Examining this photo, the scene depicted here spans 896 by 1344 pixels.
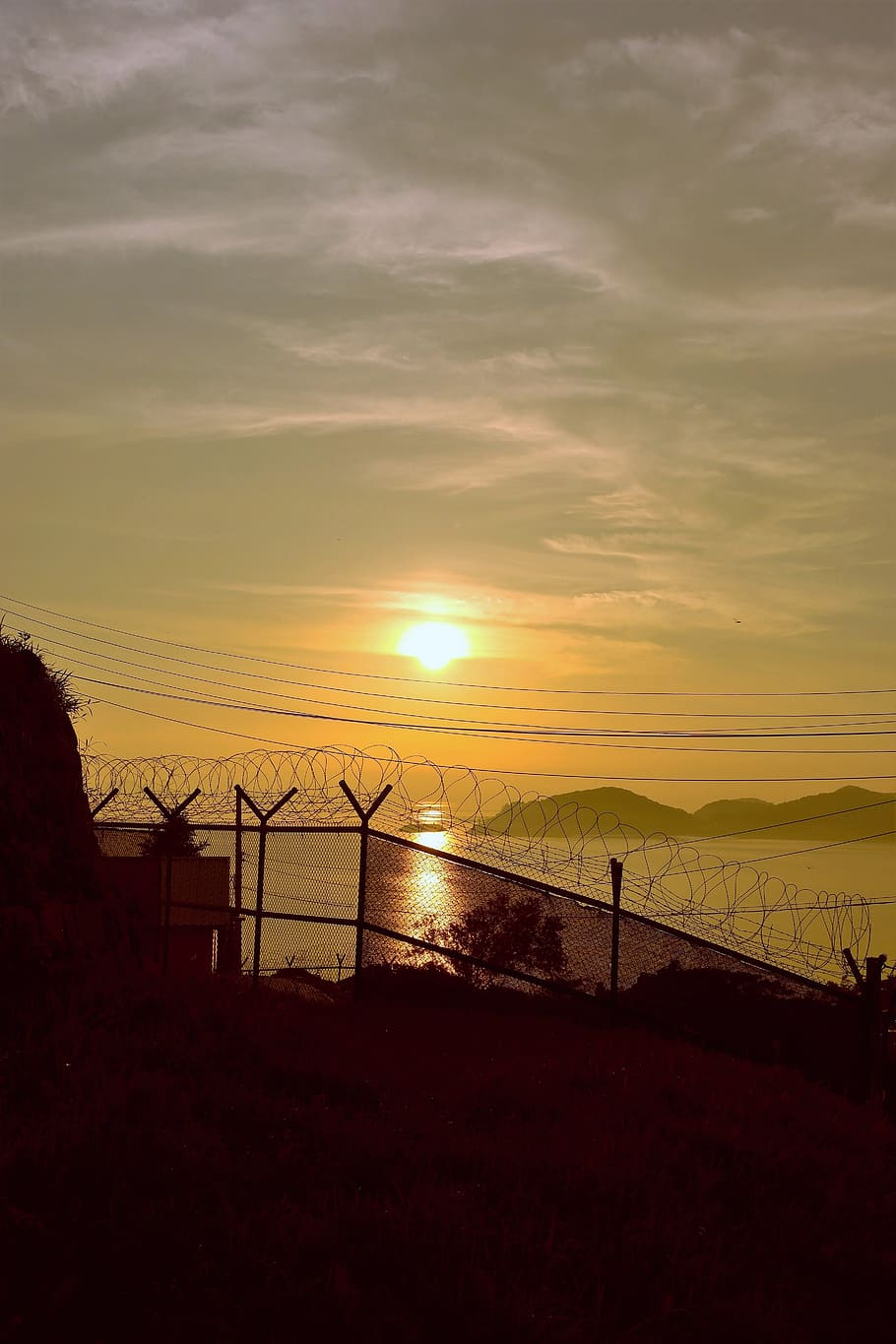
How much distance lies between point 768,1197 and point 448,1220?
2.72 m

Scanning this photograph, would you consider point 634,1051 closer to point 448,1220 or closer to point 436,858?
point 436,858

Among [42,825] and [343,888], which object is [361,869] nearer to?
[343,888]

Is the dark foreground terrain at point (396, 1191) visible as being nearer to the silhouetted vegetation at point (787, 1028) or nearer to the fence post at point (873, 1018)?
the fence post at point (873, 1018)

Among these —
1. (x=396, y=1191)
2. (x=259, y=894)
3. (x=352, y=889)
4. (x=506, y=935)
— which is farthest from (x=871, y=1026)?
(x=396, y=1191)

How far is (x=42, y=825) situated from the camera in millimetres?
12977

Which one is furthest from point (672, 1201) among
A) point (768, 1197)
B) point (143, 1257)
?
point (143, 1257)

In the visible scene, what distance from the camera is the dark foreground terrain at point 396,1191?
22.9 ft

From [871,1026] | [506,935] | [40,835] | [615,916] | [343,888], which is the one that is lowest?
[871,1026]

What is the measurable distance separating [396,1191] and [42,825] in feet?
20.6

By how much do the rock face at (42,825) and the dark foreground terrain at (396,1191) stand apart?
34.1 inches

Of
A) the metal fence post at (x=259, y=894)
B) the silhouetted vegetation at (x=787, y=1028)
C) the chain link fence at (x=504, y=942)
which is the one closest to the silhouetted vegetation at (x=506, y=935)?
the chain link fence at (x=504, y=942)

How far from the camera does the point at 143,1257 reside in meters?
7.28

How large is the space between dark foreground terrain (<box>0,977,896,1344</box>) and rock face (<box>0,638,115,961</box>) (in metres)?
0.87

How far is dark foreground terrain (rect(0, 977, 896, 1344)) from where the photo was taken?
6977 mm
